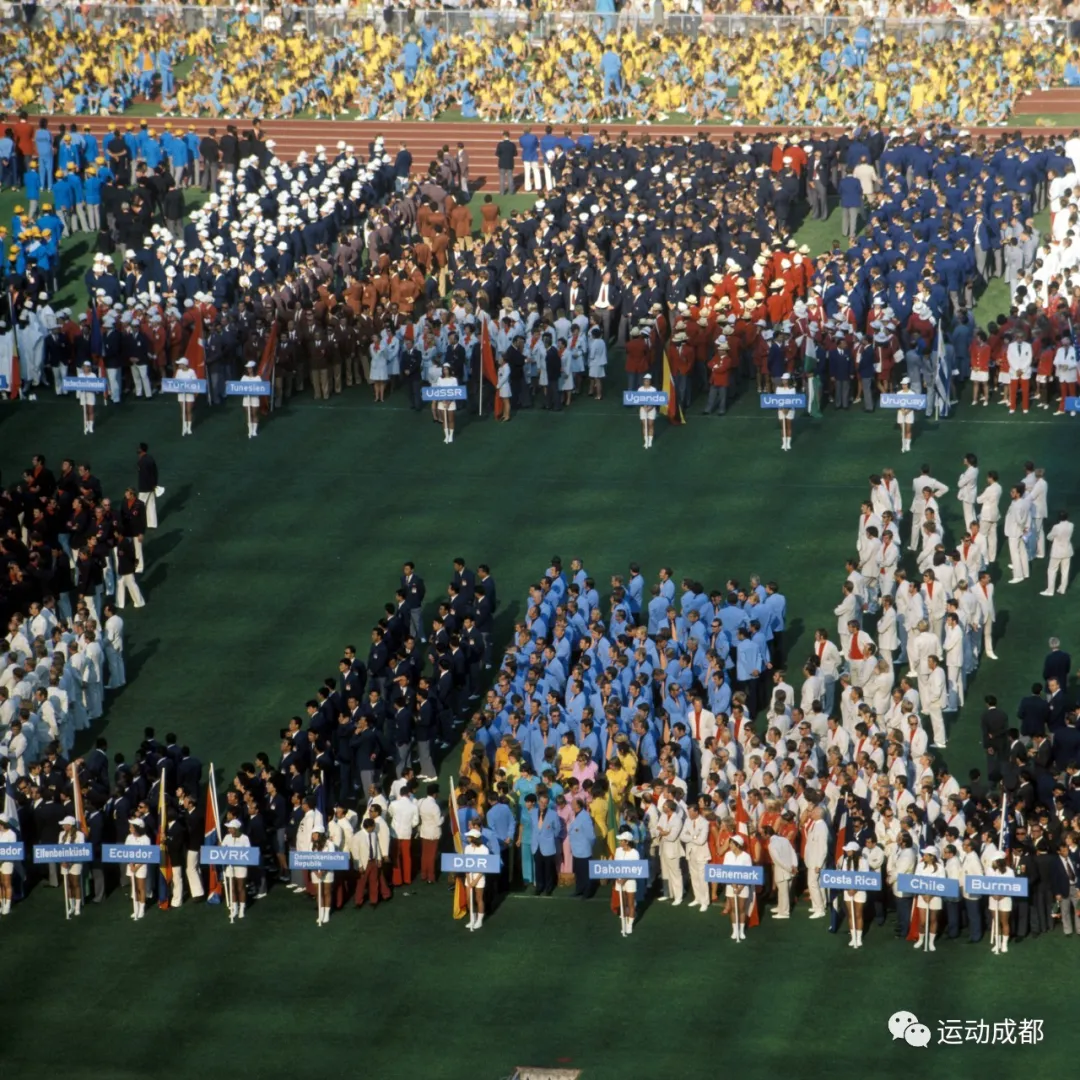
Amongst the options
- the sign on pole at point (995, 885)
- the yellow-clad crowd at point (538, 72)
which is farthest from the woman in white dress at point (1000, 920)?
the yellow-clad crowd at point (538, 72)

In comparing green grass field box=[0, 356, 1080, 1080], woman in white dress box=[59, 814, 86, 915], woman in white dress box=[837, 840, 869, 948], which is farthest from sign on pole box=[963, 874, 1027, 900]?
woman in white dress box=[59, 814, 86, 915]

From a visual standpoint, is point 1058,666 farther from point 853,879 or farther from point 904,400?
point 904,400

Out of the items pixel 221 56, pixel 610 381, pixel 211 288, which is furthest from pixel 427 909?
pixel 221 56

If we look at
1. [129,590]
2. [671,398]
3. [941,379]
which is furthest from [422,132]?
[129,590]

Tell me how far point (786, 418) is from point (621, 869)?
1360 centimetres

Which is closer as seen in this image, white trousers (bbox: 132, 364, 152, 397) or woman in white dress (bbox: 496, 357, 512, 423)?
woman in white dress (bbox: 496, 357, 512, 423)

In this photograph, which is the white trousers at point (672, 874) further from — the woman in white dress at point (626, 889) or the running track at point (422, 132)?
the running track at point (422, 132)

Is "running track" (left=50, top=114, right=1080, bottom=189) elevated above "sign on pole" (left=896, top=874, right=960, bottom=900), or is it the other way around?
"running track" (left=50, top=114, right=1080, bottom=189)

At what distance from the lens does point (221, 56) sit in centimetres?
6125

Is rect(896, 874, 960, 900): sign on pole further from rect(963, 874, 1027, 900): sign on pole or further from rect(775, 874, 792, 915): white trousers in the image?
rect(775, 874, 792, 915): white trousers

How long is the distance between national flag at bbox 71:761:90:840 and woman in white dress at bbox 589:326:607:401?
15054mm

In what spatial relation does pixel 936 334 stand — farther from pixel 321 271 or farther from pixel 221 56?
pixel 221 56

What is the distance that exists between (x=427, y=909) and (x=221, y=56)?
3496cm

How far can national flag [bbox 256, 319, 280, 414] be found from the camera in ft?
142
